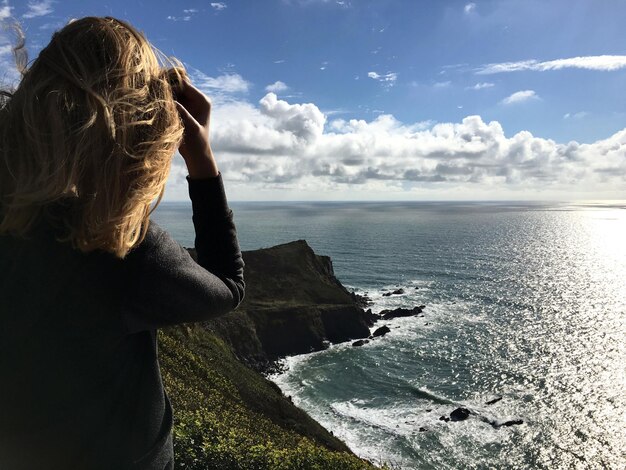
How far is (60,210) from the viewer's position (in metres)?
1.82

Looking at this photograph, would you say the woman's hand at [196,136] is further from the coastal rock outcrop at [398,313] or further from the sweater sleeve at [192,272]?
the coastal rock outcrop at [398,313]

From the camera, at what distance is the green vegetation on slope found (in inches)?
384

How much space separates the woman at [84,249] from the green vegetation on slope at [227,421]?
784cm

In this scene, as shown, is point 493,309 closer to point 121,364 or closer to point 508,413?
point 508,413

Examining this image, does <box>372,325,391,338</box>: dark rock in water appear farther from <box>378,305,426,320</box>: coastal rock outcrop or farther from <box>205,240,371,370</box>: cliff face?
<box>378,305,426,320</box>: coastal rock outcrop

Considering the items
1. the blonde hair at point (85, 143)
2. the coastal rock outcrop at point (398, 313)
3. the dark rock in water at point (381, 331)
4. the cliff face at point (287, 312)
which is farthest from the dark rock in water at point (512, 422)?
the blonde hair at point (85, 143)


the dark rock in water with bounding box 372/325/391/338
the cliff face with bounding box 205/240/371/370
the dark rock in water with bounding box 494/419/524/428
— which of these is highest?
the cliff face with bounding box 205/240/371/370

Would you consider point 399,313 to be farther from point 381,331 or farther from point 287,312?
point 287,312

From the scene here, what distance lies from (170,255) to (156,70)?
32.9 inches

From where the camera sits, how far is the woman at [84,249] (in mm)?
1761

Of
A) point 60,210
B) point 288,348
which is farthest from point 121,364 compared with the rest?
point 288,348

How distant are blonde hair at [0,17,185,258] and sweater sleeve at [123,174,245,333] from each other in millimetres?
130

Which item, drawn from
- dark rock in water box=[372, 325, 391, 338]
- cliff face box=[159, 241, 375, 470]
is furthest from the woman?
dark rock in water box=[372, 325, 391, 338]

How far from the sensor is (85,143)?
173 cm
